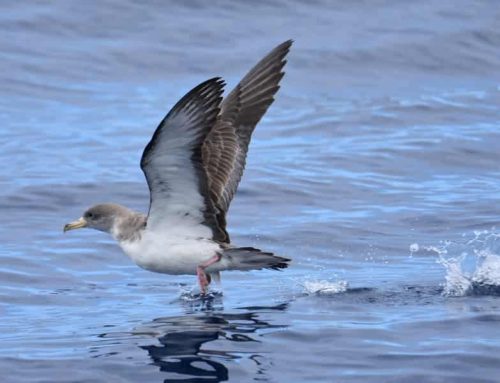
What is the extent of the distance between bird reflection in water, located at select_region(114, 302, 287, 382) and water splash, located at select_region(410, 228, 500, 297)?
1276 mm

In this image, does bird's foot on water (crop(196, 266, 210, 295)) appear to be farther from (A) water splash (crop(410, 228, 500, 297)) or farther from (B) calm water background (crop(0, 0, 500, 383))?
(A) water splash (crop(410, 228, 500, 297))

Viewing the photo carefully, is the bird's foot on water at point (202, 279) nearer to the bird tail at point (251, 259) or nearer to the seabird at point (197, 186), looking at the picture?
the seabird at point (197, 186)

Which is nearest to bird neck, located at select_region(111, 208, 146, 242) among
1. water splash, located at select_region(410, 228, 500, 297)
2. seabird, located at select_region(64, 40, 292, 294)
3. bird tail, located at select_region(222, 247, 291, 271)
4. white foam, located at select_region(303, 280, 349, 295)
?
seabird, located at select_region(64, 40, 292, 294)

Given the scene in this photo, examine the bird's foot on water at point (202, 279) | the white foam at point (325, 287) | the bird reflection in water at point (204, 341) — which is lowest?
the bird reflection in water at point (204, 341)

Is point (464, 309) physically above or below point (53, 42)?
below

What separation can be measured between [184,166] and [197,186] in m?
0.34

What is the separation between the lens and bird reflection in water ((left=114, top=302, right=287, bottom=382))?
24.6 feet

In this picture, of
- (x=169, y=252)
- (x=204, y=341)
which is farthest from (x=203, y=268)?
(x=204, y=341)

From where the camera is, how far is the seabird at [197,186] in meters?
8.42

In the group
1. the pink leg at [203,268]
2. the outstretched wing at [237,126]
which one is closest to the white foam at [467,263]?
the pink leg at [203,268]

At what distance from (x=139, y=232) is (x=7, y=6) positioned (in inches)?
474

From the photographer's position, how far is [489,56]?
19.2 metres

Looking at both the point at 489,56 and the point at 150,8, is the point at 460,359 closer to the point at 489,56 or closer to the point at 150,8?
the point at 489,56

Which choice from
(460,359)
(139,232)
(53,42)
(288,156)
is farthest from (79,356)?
(53,42)
